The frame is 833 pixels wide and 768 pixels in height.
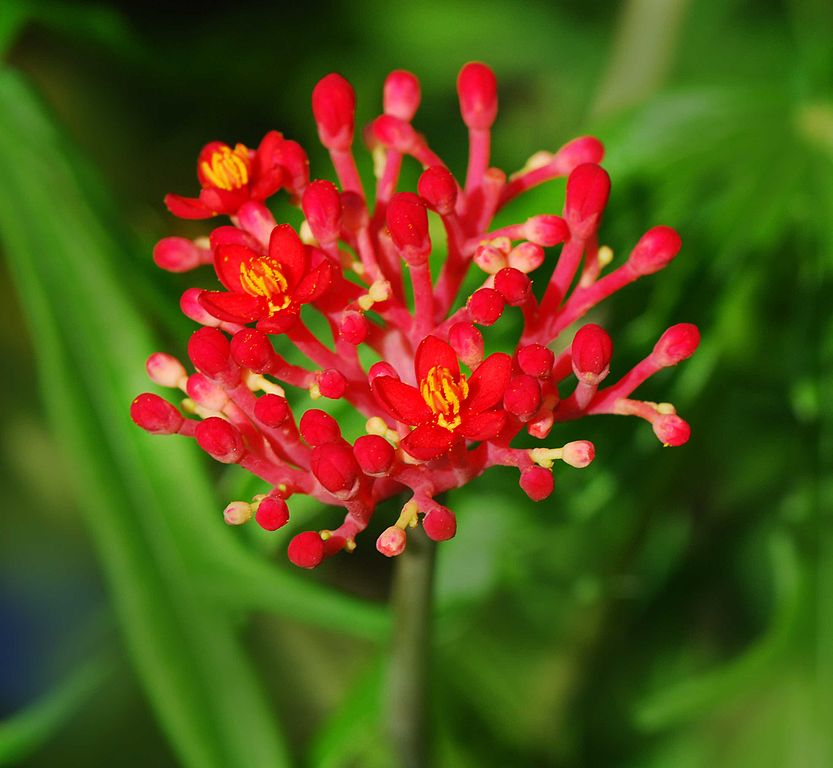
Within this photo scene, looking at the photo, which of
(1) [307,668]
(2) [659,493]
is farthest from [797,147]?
(1) [307,668]

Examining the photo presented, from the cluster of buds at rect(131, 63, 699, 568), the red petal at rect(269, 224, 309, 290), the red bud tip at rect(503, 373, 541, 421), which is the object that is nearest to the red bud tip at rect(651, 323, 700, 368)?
the cluster of buds at rect(131, 63, 699, 568)

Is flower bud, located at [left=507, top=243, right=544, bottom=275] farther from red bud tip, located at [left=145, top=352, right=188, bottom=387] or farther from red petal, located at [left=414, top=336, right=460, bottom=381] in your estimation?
red bud tip, located at [left=145, top=352, right=188, bottom=387]

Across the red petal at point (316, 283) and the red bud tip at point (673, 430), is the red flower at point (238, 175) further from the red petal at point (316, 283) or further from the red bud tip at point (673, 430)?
the red bud tip at point (673, 430)

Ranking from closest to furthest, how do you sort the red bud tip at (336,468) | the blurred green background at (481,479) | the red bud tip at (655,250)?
the red bud tip at (336,468) < the red bud tip at (655,250) < the blurred green background at (481,479)

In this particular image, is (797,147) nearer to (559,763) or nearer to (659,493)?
(659,493)

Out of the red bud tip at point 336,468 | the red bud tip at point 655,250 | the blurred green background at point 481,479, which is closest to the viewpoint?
the red bud tip at point 336,468

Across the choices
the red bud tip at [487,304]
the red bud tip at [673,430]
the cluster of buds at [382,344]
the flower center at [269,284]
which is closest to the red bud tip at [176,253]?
the cluster of buds at [382,344]

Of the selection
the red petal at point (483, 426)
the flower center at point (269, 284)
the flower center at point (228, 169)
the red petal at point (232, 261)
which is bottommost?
the red petal at point (483, 426)
